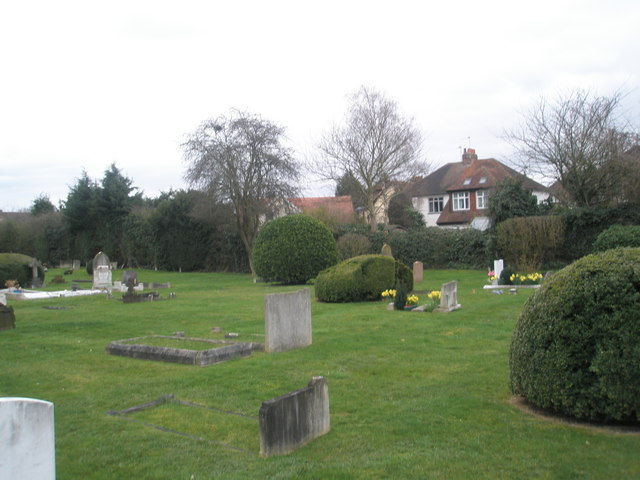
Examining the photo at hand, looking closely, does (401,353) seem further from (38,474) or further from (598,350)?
(38,474)

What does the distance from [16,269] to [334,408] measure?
24.6 meters

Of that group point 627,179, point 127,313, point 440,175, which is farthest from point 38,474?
point 440,175

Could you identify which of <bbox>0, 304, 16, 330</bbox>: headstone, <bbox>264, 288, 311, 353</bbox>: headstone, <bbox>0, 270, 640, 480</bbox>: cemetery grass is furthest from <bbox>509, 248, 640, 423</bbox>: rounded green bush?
<bbox>0, 304, 16, 330</bbox>: headstone

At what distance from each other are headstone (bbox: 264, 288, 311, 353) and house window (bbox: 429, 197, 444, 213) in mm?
45979

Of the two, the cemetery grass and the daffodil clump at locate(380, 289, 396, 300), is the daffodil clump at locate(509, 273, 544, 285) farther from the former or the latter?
the cemetery grass

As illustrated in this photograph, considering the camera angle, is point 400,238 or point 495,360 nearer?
point 495,360

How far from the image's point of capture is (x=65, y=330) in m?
13.0

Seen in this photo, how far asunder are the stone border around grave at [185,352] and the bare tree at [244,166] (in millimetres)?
23250

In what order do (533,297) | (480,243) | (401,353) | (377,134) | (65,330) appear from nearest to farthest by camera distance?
(533,297)
(401,353)
(65,330)
(480,243)
(377,134)

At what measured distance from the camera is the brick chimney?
2178 inches

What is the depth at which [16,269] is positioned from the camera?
26.2 meters

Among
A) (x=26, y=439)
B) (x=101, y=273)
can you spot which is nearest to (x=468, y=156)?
(x=101, y=273)

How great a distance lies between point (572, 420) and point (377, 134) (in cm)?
3396

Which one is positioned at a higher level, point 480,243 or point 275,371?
point 480,243
